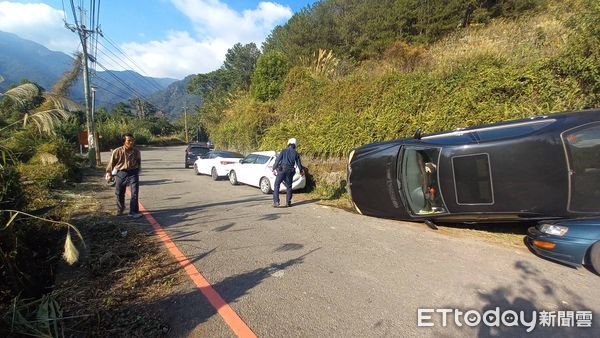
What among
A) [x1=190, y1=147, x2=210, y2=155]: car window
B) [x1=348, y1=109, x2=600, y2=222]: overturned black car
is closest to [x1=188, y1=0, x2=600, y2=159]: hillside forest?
[x1=190, y1=147, x2=210, y2=155]: car window

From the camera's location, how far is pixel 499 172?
4.54 metres

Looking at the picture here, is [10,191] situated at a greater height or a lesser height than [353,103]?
lesser

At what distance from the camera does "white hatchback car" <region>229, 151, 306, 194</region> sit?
9.87 m

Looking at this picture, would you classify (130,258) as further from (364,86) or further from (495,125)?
(364,86)

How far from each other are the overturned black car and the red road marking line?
3.94m

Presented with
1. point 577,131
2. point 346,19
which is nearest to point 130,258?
point 577,131

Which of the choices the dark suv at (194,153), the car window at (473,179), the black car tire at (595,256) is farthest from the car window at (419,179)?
the dark suv at (194,153)

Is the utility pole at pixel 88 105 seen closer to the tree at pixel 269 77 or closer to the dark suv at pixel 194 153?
the dark suv at pixel 194 153

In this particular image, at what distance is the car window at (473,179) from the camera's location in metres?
4.66

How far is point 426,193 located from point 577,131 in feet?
7.98

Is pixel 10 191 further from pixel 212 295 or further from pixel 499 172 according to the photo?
pixel 499 172

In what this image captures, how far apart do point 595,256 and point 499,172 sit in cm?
148

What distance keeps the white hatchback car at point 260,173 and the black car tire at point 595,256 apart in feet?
22.9

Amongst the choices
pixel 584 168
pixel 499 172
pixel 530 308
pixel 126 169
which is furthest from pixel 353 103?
pixel 530 308
